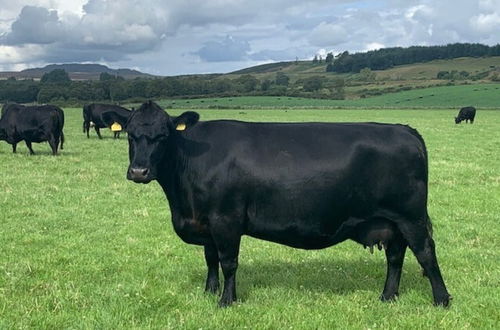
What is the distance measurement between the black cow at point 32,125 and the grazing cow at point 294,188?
1676cm

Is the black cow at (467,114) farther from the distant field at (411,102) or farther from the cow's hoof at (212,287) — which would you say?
the cow's hoof at (212,287)

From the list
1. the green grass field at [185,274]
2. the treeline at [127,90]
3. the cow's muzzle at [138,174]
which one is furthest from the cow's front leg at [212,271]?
the treeline at [127,90]

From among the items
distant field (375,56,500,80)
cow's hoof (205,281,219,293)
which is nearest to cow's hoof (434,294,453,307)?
cow's hoof (205,281,219,293)

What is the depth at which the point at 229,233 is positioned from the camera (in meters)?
6.19

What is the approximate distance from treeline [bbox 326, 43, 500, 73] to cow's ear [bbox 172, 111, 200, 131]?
579ft

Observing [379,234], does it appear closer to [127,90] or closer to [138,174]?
[138,174]

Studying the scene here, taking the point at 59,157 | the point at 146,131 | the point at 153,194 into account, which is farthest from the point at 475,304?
the point at 59,157

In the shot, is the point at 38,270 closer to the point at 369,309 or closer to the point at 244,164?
the point at 244,164

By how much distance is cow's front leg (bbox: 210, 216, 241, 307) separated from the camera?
6.17 m

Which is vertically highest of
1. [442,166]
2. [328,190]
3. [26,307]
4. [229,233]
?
[328,190]

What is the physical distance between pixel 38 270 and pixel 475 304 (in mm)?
5935

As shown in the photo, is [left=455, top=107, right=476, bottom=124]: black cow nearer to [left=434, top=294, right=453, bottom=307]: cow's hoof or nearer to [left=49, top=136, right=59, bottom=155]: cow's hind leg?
[left=49, top=136, right=59, bottom=155]: cow's hind leg

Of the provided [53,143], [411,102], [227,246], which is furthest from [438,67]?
[227,246]

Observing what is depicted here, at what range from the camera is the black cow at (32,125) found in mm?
21672
